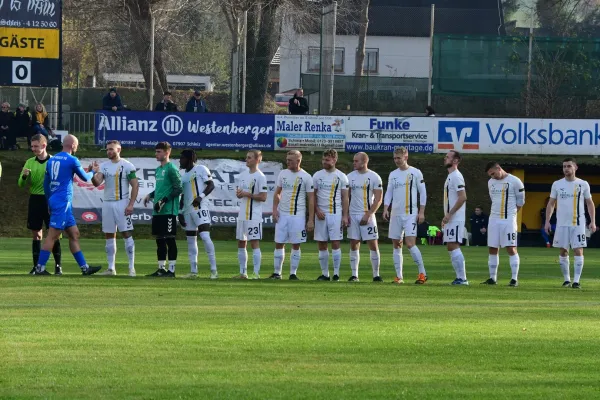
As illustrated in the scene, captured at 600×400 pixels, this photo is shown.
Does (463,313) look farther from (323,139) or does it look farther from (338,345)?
(323,139)

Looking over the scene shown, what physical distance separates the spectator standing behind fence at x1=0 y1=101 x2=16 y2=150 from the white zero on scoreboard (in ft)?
3.97

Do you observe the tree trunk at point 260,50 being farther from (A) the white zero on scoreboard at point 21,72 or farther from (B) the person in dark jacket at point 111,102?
(A) the white zero on scoreboard at point 21,72

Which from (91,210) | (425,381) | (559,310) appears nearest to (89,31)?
(91,210)

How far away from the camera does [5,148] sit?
3894cm

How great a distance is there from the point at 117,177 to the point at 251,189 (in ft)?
7.12

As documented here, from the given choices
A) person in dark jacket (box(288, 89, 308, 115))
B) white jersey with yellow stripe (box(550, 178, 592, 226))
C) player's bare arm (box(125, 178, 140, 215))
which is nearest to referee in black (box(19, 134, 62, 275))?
player's bare arm (box(125, 178, 140, 215))

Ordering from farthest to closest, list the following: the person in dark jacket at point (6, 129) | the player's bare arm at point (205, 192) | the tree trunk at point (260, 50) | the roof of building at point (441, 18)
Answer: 1. the roof of building at point (441, 18)
2. the tree trunk at point (260, 50)
3. the person in dark jacket at point (6, 129)
4. the player's bare arm at point (205, 192)

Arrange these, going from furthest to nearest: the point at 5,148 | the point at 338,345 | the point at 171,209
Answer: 1. the point at 5,148
2. the point at 171,209
3. the point at 338,345

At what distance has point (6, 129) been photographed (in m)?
38.5

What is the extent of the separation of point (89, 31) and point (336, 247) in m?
34.4

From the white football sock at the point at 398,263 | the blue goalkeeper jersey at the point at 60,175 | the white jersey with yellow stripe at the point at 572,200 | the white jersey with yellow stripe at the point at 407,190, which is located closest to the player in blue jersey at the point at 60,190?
the blue goalkeeper jersey at the point at 60,175

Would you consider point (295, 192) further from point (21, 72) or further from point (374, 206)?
point (21, 72)

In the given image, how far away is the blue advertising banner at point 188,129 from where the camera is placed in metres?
38.2

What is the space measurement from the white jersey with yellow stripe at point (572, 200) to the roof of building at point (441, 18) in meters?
49.9
